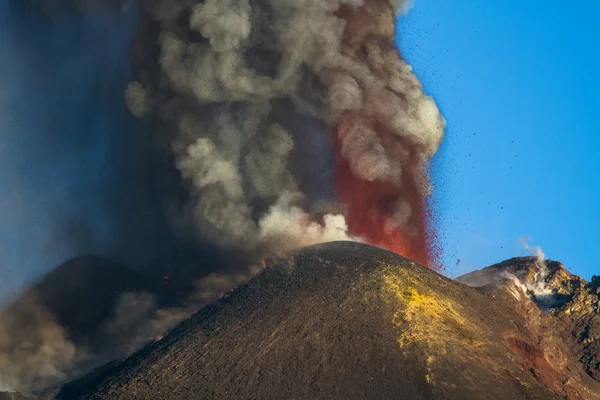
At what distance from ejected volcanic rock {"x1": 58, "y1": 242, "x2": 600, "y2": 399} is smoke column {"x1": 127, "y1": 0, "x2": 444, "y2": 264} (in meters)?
13.0

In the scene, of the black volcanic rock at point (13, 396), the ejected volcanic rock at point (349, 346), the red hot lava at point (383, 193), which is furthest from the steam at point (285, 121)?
the black volcanic rock at point (13, 396)

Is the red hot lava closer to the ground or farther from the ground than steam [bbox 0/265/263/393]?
farther from the ground

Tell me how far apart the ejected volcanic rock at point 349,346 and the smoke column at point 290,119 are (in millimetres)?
13006

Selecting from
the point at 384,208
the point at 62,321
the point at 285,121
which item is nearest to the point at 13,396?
the point at 62,321

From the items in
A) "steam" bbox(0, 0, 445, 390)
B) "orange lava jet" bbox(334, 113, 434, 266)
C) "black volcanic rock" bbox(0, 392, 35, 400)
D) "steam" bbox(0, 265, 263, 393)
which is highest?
"steam" bbox(0, 0, 445, 390)

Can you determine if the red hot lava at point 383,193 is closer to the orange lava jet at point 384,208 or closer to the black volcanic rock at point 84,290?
the orange lava jet at point 384,208

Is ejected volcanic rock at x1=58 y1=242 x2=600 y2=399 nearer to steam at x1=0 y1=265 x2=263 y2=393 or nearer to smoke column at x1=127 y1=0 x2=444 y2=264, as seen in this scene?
steam at x1=0 y1=265 x2=263 y2=393

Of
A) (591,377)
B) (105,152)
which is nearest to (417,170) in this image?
(591,377)

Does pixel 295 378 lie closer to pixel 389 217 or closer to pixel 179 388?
pixel 179 388

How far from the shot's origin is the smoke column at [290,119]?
63469mm

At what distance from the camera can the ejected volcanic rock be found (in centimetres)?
3962

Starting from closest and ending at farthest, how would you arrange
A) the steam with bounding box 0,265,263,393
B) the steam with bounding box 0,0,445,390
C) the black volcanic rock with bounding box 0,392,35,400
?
the black volcanic rock with bounding box 0,392,35,400 → the steam with bounding box 0,265,263,393 → the steam with bounding box 0,0,445,390

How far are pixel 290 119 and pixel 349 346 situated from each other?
2908 centimetres

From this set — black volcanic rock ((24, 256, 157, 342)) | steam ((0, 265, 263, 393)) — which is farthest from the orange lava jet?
black volcanic rock ((24, 256, 157, 342))
